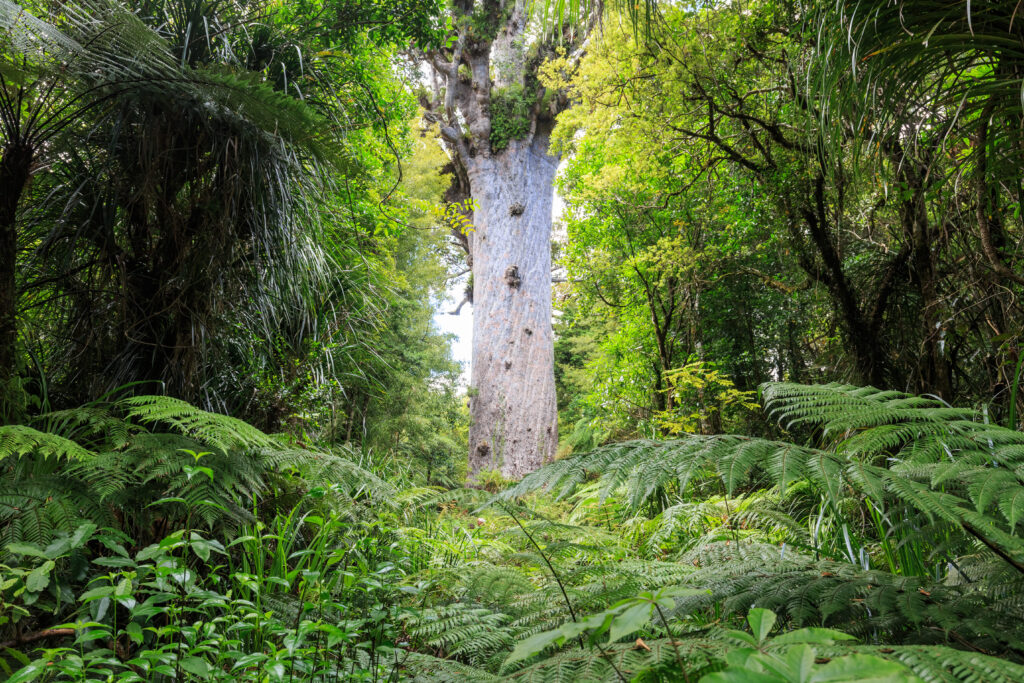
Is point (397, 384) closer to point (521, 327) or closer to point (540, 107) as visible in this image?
point (521, 327)

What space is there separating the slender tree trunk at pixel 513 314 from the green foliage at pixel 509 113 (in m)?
0.11

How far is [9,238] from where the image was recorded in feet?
Result: 5.70

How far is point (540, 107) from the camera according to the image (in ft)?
21.1

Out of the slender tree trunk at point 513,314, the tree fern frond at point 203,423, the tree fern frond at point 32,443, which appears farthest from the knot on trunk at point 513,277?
the tree fern frond at point 32,443

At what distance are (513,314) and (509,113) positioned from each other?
2.36 metres

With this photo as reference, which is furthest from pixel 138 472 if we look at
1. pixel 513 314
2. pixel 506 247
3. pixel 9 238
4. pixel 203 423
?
pixel 506 247

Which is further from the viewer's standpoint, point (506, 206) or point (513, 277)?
point (506, 206)

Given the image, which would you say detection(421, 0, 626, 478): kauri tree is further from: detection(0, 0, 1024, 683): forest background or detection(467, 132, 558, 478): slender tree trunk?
detection(0, 0, 1024, 683): forest background

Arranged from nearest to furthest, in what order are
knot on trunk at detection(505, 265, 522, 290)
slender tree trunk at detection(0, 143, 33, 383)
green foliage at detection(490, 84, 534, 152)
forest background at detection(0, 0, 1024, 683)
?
1. forest background at detection(0, 0, 1024, 683)
2. slender tree trunk at detection(0, 143, 33, 383)
3. knot on trunk at detection(505, 265, 522, 290)
4. green foliage at detection(490, 84, 534, 152)

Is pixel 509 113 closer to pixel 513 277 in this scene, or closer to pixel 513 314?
pixel 513 277

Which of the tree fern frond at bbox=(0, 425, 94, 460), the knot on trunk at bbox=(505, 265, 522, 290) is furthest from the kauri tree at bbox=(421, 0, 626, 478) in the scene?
the tree fern frond at bbox=(0, 425, 94, 460)

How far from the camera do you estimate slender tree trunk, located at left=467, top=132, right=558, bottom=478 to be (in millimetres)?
5691

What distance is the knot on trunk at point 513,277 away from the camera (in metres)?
6.09

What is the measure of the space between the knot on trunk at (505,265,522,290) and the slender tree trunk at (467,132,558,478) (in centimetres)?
1
